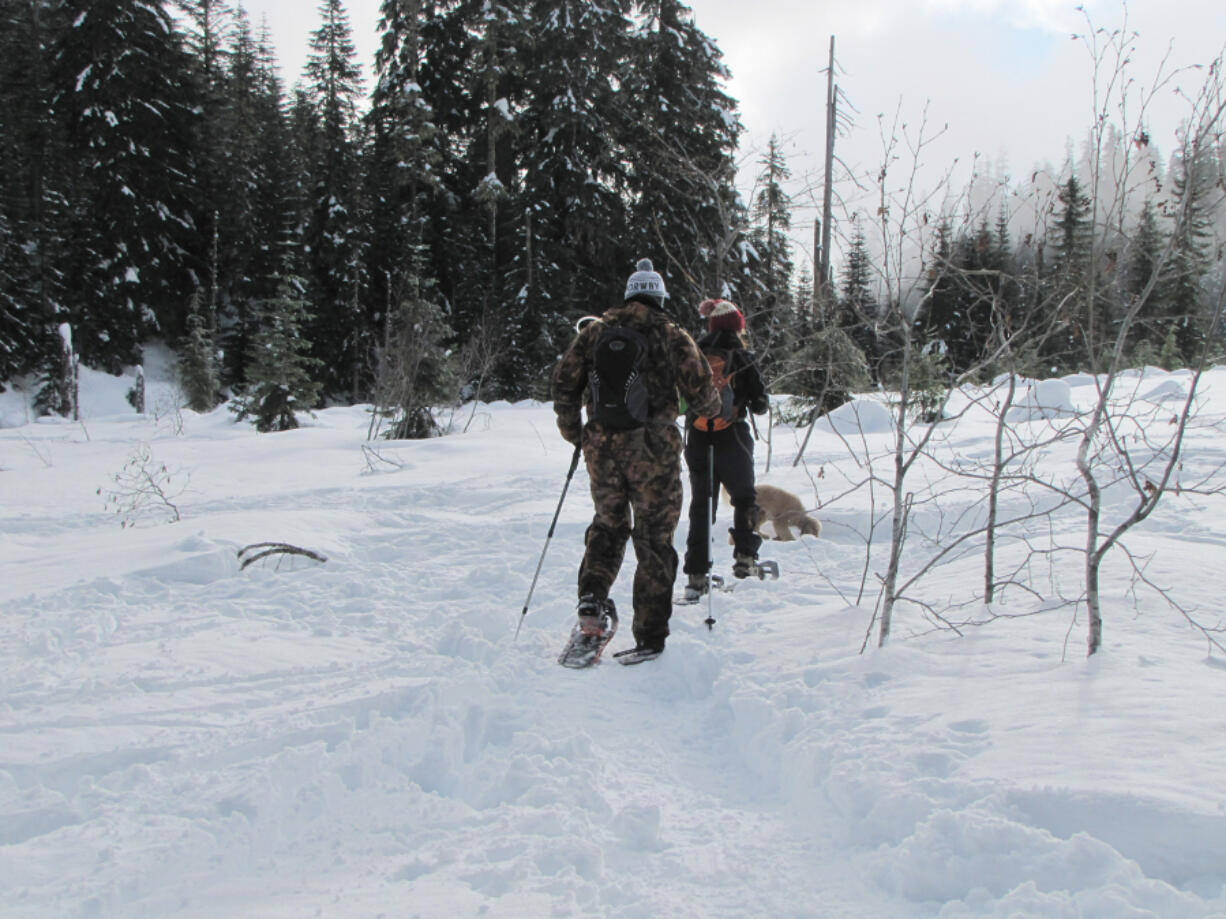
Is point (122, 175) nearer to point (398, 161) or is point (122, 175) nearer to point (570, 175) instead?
point (398, 161)

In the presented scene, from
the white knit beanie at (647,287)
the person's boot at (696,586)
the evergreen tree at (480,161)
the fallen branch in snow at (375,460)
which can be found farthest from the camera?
the evergreen tree at (480,161)

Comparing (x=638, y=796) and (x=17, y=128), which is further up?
(x=17, y=128)

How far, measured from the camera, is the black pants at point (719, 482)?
4.38m

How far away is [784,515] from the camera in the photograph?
5.71 meters

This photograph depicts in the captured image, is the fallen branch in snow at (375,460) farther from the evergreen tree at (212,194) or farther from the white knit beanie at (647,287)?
the evergreen tree at (212,194)

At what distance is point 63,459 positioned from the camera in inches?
363

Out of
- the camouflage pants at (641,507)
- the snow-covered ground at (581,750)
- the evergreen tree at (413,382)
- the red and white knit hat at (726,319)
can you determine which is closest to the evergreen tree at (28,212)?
the evergreen tree at (413,382)

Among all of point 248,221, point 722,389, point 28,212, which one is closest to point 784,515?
point 722,389

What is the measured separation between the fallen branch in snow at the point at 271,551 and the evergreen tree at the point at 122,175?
25.5 metres

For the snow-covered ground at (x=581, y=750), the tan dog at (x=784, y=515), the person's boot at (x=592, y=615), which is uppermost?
the tan dog at (x=784, y=515)

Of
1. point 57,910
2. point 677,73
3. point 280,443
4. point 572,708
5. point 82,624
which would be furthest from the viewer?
point 677,73

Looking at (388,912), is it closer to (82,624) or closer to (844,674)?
(844,674)

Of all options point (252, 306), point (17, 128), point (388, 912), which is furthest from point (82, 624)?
point (17, 128)

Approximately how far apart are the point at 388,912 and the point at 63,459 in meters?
9.98
